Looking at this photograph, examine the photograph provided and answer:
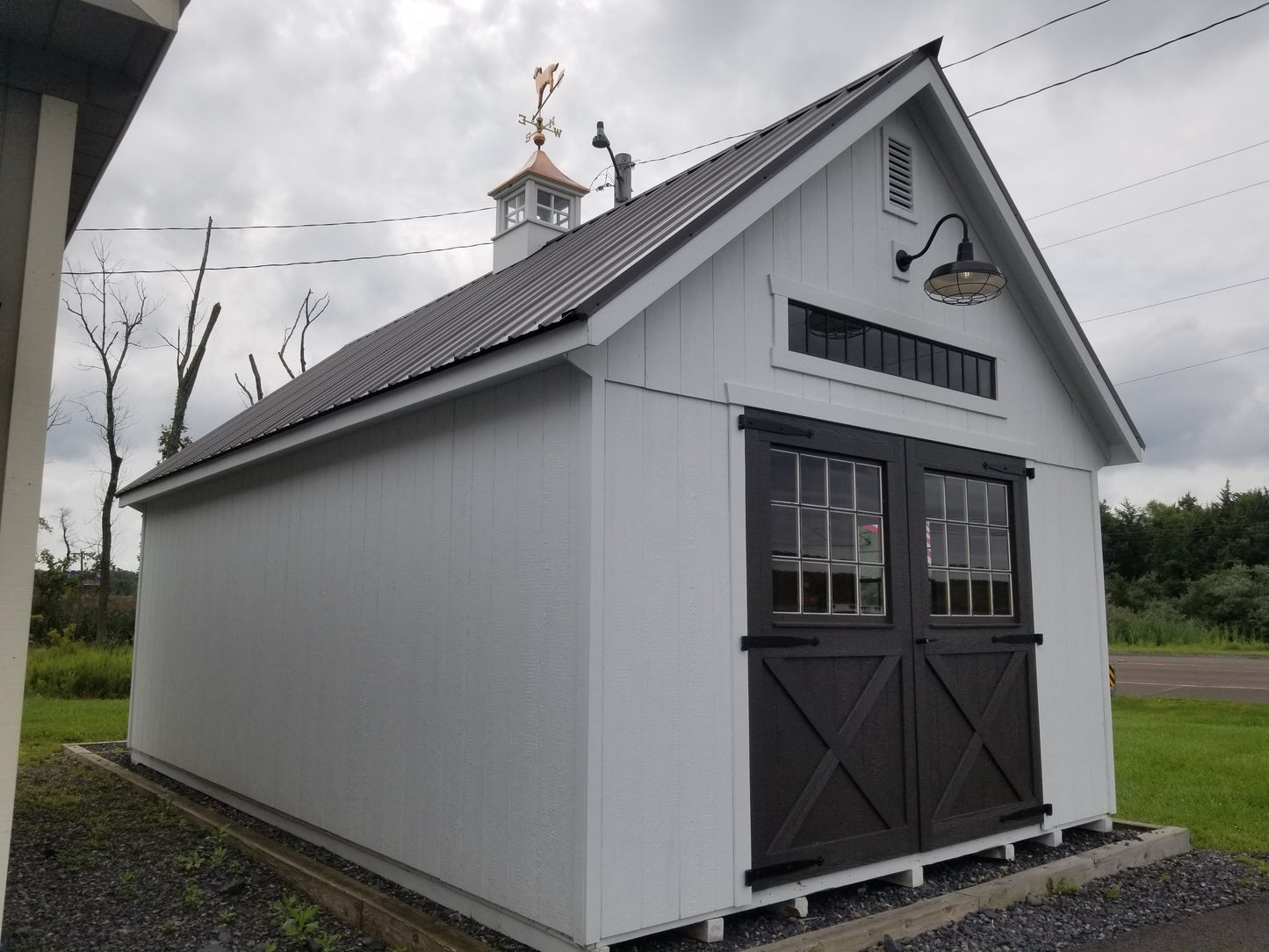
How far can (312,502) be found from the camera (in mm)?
6938

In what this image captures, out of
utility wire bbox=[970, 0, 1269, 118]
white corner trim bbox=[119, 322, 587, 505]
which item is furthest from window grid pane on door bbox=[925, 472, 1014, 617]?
utility wire bbox=[970, 0, 1269, 118]

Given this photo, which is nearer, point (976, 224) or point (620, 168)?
point (976, 224)

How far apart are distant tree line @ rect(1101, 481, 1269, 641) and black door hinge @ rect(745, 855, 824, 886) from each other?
34825mm

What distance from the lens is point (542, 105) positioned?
11.9m

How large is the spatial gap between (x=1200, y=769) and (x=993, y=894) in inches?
239

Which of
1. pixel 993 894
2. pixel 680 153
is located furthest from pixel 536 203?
pixel 993 894

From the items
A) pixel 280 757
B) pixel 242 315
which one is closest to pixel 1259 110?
pixel 280 757

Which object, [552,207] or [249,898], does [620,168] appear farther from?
[249,898]

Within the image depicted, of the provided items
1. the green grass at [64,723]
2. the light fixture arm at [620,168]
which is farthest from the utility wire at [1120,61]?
the green grass at [64,723]

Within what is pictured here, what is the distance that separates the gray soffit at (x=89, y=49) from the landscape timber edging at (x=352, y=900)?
378 centimetres

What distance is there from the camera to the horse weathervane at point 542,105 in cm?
1160

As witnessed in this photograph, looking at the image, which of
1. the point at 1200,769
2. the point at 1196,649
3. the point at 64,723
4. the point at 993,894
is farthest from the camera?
the point at 1196,649

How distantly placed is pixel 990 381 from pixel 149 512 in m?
8.48

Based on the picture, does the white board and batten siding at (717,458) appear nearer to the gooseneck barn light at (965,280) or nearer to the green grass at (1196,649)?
the gooseneck barn light at (965,280)
